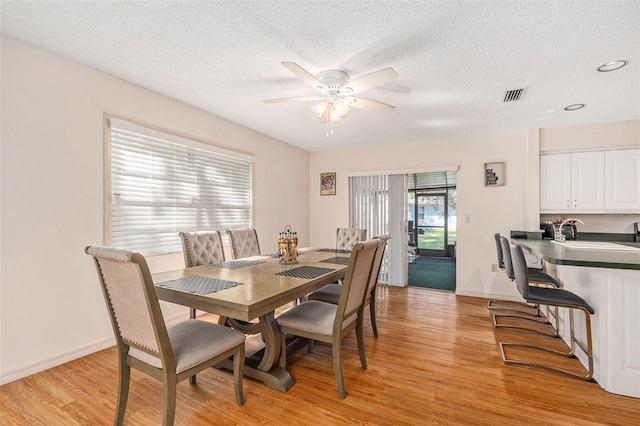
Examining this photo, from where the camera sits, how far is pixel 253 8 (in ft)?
5.66

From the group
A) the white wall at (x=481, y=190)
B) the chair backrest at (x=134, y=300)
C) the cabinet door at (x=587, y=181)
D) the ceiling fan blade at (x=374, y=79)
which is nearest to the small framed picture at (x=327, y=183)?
the white wall at (x=481, y=190)

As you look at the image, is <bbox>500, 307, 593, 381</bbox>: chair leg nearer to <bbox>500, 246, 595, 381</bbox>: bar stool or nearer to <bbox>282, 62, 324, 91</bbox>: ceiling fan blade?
<bbox>500, 246, 595, 381</bbox>: bar stool

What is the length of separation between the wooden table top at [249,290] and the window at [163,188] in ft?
3.11

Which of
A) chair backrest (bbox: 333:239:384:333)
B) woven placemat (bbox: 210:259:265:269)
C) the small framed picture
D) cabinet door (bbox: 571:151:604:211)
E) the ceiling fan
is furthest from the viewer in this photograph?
the small framed picture

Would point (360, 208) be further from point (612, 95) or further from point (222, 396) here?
point (222, 396)

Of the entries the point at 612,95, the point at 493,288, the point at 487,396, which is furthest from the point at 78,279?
the point at 612,95

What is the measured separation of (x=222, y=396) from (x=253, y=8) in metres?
2.45

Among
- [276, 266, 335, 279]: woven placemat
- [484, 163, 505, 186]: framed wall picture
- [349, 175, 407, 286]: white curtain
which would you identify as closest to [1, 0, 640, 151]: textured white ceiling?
[484, 163, 505, 186]: framed wall picture

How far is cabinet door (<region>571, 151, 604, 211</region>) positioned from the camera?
12.2 feet

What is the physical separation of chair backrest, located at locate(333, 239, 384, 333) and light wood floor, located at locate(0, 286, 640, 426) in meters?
0.50

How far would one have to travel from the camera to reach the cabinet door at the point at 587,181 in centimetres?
371

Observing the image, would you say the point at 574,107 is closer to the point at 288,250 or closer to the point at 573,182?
the point at 573,182

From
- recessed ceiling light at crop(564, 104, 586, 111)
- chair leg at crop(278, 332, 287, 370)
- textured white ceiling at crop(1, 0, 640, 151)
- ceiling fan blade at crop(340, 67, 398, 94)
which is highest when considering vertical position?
textured white ceiling at crop(1, 0, 640, 151)

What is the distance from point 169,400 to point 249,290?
638 mm
